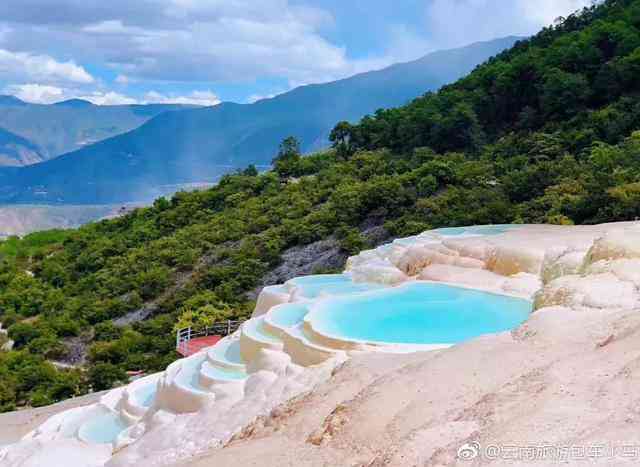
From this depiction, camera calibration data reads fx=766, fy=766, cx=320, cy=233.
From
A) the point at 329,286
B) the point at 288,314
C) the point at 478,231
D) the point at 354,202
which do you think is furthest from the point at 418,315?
the point at 354,202

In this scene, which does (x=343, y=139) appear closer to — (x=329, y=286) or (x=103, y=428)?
(x=329, y=286)

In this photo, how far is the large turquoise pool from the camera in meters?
9.97

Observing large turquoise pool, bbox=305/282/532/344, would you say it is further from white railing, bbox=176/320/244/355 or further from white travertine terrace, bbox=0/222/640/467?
white railing, bbox=176/320/244/355

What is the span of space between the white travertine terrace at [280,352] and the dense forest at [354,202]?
6712 mm

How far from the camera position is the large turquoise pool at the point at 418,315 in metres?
9.97

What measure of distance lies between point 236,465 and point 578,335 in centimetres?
321

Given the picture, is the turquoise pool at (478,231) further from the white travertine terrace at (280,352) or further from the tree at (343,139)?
the tree at (343,139)

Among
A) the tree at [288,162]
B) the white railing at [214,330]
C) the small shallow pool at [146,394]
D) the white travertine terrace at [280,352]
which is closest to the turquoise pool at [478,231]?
the white travertine terrace at [280,352]

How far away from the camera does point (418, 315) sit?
1104cm

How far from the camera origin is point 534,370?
6000 mm

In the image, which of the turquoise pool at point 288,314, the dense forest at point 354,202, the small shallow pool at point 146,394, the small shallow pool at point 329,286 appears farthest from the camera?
the dense forest at point 354,202

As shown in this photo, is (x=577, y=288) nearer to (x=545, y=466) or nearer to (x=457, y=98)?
(x=545, y=466)

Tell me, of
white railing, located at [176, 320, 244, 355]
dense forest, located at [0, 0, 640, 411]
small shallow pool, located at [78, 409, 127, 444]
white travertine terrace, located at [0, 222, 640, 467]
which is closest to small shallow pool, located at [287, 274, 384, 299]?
white travertine terrace, located at [0, 222, 640, 467]

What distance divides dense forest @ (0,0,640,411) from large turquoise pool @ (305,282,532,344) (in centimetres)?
821
